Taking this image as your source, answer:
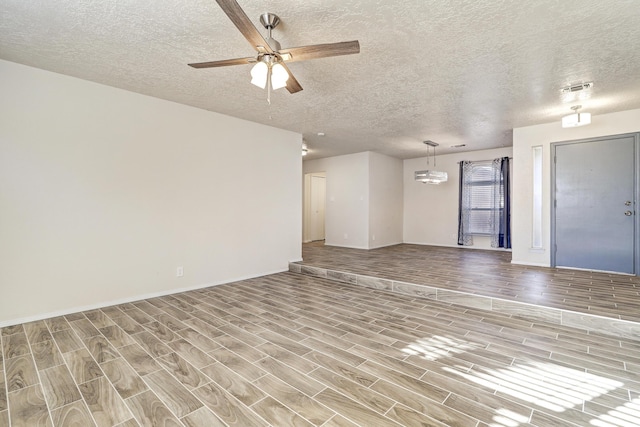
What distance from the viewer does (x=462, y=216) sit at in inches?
A: 303

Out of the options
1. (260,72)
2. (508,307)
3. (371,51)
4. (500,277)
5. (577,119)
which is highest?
(371,51)

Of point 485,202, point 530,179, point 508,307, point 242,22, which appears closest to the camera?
point 242,22

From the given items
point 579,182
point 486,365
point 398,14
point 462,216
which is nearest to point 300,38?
point 398,14

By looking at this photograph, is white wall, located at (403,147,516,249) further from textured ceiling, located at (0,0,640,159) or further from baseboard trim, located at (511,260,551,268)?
textured ceiling, located at (0,0,640,159)

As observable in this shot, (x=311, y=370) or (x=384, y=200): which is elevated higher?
(x=384, y=200)

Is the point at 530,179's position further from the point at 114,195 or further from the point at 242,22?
the point at 114,195

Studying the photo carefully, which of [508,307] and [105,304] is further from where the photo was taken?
[105,304]

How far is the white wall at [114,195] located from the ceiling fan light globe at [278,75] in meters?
2.37

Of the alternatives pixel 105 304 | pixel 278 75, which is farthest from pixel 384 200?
pixel 105 304

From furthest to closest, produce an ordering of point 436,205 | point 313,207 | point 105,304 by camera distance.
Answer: point 313,207 → point 436,205 → point 105,304

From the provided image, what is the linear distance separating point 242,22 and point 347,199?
618 centimetres

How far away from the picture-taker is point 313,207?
30.8 ft

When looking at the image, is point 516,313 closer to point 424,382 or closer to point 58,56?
point 424,382

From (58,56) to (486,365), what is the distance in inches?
187
